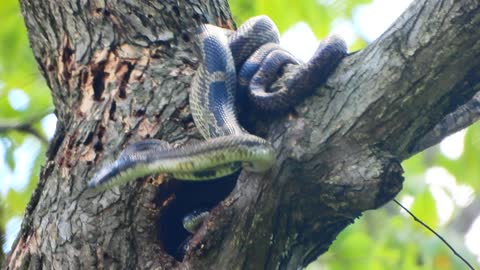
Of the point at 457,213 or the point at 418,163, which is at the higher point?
the point at 457,213

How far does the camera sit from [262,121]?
321cm

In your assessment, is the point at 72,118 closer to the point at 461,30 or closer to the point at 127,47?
the point at 127,47

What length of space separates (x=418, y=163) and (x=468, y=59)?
4213mm

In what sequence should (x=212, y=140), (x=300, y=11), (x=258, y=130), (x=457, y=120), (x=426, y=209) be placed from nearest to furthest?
(x=212, y=140)
(x=258, y=130)
(x=457, y=120)
(x=300, y=11)
(x=426, y=209)

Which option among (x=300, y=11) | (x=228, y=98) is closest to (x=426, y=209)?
(x=300, y=11)

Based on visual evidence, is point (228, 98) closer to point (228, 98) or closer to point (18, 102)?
point (228, 98)

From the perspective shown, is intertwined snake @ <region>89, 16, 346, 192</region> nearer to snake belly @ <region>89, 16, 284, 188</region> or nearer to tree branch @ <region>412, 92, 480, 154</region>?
snake belly @ <region>89, 16, 284, 188</region>

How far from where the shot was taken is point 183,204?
3209 mm

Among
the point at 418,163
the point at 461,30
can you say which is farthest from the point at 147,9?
the point at 418,163

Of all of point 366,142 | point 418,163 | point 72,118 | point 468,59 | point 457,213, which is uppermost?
point 457,213

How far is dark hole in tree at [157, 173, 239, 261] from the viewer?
313 centimetres

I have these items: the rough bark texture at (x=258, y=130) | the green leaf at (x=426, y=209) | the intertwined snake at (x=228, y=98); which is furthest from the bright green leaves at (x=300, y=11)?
the green leaf at (x=426, y=209)

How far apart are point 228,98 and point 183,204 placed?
20.6 inches

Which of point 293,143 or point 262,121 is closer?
point 293,143
